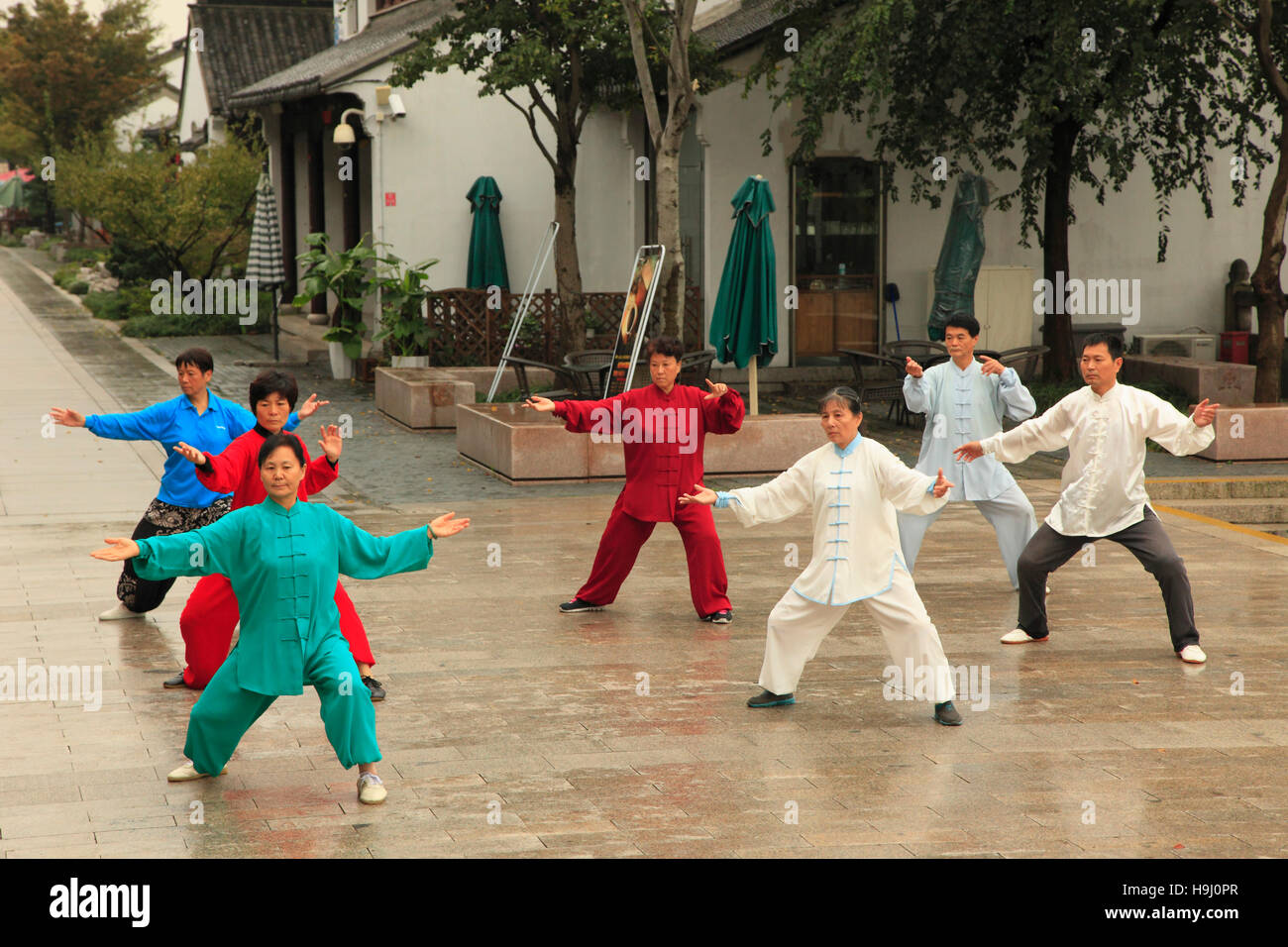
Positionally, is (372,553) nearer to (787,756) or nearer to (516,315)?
(787,756)

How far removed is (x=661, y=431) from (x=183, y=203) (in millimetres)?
20335

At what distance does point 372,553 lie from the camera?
5.60 meters

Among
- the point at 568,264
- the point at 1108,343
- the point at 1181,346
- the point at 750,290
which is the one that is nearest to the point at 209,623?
the point at 1108,343

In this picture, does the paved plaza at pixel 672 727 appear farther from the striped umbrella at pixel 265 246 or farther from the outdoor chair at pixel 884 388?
the striped umbrella at pixel 265 246

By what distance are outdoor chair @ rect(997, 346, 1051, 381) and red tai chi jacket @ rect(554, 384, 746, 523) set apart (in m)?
7.00

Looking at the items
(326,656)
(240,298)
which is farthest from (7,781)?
(240,298)

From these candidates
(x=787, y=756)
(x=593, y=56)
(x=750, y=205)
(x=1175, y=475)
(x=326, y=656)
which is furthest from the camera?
(x=593, y=56)

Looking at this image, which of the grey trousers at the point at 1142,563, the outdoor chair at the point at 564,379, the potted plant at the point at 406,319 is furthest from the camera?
the potted plant at the point at 406,319

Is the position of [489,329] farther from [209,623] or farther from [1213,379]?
[209,623]

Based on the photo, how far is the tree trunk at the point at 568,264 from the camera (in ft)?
62.6

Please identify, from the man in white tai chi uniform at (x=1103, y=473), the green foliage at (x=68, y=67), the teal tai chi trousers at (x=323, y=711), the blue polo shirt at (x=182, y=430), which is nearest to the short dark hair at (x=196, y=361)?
the blue polo shirt at (x=182, y=430)

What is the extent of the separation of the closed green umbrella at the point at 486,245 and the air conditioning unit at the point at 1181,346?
8911mm

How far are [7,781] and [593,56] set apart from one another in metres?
14.6
